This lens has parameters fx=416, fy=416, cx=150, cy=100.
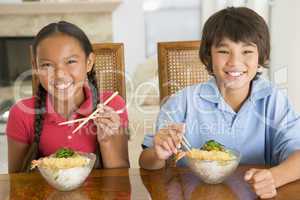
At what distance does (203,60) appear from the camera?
1.37 m

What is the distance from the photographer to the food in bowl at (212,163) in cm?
94

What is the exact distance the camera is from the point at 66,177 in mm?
933

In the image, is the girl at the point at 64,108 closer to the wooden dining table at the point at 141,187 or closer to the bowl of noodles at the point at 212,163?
the wooden dining table at the point at 141,187

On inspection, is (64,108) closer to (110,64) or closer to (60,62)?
(60,62)

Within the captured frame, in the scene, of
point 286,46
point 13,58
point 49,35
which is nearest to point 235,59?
point 49,35

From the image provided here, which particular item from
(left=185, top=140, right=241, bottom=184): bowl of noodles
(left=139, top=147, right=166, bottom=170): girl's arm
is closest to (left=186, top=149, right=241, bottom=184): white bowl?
(left=185, top=140, right=241, bottom=184): bowl of noodles

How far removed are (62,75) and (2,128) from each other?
10.3 ft

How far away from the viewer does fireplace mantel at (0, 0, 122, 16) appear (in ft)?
13.7

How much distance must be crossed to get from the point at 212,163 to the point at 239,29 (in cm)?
44

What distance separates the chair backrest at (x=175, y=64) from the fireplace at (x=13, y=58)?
3.11m

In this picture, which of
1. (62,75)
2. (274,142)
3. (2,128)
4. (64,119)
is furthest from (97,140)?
(2,128)

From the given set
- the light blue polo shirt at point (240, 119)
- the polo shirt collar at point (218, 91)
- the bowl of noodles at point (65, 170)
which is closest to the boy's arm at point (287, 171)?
the light blue polo shirt at point (240, 119)

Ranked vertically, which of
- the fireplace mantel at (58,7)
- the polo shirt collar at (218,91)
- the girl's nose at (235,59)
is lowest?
the polo shirt collar at (218,91)

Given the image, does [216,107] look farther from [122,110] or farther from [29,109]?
[29,109]
